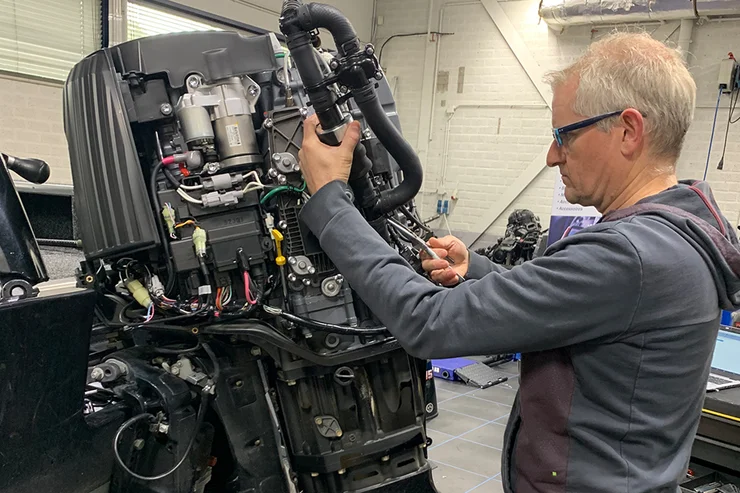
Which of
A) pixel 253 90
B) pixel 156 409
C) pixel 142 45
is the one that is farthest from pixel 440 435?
pixel 142 45

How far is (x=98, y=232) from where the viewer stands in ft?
5.75

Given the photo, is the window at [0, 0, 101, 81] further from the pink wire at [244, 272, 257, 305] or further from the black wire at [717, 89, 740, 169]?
the black wire at [717, 89, 740, 169]

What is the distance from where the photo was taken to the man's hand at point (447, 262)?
62.9 inches

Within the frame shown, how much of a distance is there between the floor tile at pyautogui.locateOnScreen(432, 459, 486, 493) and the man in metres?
2.19

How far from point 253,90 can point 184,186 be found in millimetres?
403

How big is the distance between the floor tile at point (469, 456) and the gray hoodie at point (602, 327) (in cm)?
246

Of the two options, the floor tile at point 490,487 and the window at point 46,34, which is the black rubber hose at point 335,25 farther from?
the window at point 46,34

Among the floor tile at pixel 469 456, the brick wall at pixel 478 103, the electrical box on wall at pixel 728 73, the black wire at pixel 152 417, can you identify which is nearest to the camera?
the black wire at pixel 152 417

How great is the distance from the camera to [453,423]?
412 cm

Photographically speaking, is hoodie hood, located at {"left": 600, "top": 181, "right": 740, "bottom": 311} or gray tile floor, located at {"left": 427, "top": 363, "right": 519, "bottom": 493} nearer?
hoodie hood, located at {"left": 600, "top": 181, "right": 740, "bottom": 311}

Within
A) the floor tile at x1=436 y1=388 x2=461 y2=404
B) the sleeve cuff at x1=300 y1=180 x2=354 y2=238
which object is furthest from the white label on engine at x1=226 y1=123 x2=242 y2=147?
the floor tile at x1=436 y1=388 x2=461 y2=404

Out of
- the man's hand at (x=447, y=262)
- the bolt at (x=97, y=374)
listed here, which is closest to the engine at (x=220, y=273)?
the bolt at (x=97, y=374)

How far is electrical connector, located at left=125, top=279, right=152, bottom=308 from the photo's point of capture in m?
1.81

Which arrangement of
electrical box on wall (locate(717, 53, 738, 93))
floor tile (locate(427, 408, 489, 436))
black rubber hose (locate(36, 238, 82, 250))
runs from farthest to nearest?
electrical box on wall (locate(717, 53, 738, 93)), floor tile (locate(427, 408, 489, 436)), black rubber hose (locate(36, 238, 82, 250))
